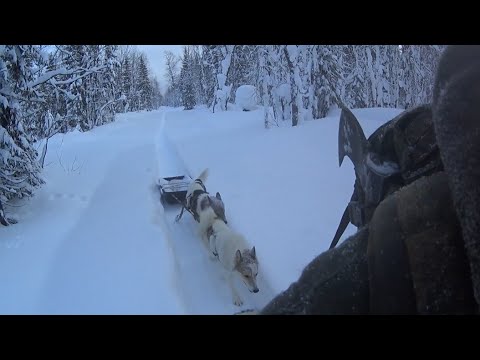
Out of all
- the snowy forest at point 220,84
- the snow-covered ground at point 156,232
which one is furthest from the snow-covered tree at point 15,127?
the snow-covered ground at point 156,232

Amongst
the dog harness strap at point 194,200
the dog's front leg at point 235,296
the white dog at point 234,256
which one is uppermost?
the dog harness strap at point 194,200

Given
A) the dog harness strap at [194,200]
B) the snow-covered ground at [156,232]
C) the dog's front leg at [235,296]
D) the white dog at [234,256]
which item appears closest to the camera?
the snow-covered ground at [156,232]

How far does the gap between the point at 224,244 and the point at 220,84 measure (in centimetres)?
2121

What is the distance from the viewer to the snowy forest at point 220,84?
5.61 metres

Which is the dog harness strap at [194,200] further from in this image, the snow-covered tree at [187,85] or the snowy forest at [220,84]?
the snow-covered tree at [187,85]

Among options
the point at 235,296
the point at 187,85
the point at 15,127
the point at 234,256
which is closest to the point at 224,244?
the point at 234,256

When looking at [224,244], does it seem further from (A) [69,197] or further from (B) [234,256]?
(A) [69,197]

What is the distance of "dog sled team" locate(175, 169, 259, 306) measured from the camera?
390 centimetres

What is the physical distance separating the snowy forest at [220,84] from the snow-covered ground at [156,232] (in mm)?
843

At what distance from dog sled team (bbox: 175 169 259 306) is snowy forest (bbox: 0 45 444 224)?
1.86 metres

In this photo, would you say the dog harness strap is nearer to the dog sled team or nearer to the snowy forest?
the dog sled team

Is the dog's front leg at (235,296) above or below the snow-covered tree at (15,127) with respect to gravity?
below
